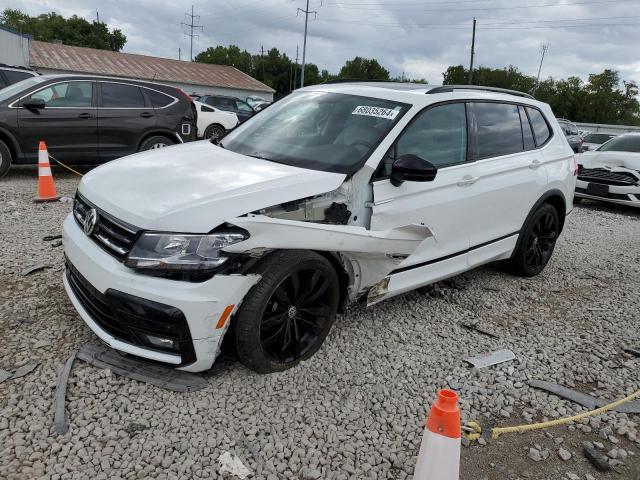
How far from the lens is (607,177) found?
9648 millimetres

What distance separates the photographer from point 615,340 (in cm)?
398

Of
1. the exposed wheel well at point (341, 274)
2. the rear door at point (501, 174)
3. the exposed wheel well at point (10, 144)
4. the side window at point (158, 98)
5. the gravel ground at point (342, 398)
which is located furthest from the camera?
the side window at point (158, 98)

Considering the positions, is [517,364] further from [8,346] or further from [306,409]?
[8,346]

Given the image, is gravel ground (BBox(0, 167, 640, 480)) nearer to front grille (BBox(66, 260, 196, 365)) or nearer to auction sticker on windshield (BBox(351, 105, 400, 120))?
front grille (BBox(66, 260, 196, 365))

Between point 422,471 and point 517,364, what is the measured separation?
1.98 meters

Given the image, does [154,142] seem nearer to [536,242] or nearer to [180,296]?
[536,242]

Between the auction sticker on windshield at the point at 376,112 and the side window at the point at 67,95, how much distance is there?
20.2 ft

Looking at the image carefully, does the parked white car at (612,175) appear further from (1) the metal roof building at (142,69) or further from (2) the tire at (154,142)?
(1) the metal roof building at (142,69)

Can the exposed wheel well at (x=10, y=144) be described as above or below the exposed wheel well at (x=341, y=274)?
above

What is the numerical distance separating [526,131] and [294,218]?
290 centimetres

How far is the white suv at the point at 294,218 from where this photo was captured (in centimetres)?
259

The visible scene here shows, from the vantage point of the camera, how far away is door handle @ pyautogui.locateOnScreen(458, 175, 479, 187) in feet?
12.7

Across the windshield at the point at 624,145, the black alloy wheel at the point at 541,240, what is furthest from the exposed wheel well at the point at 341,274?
the windshield at the point at 624,145

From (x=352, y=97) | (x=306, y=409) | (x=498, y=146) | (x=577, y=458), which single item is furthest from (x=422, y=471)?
(x=498, y=146)
